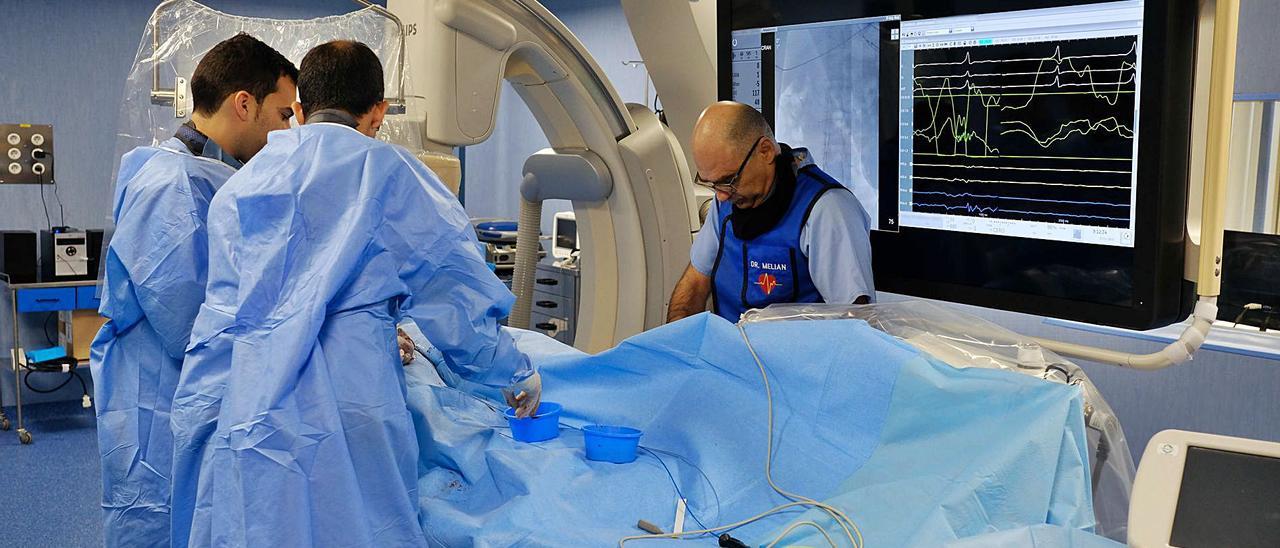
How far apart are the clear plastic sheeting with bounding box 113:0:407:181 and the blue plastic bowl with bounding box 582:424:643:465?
1008 millimetres

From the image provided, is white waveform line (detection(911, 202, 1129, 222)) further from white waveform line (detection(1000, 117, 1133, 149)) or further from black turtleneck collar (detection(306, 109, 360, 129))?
black turtleneck collar (detection(306, 109, 360, 129))

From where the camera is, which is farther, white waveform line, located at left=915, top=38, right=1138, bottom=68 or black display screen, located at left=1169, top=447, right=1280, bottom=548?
white waveform line, located at left=915, top=38, right=1138, bottom=68

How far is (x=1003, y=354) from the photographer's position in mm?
2045

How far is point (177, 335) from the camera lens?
236 centimetres

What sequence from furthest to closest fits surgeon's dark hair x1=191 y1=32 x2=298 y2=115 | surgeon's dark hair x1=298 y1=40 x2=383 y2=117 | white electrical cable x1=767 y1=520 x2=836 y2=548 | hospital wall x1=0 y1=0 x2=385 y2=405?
hospital wall x1=0 y1=0 x2=385 y2=405 → surgeon's dark hair x1=191 y1=32 x2=298 y2=115 → surgeon's dark hair x1=298 y1=40 x2=383 y2=117 → white electrical cable x1=767 y1=520 x2=836 y2=548

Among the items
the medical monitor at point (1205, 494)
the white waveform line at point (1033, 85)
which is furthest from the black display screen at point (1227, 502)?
the white waveform line at point (1033, 85)

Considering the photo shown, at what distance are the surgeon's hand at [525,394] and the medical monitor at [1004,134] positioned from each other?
1049mm

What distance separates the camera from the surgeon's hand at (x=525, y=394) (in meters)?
2.28

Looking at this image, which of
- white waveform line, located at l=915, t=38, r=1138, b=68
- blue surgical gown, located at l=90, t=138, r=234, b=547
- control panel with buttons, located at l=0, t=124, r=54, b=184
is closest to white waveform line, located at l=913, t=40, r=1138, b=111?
white waveform line, located at l=915, t=38, r=1138, b=68

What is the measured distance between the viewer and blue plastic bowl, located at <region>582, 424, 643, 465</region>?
85.0 inches

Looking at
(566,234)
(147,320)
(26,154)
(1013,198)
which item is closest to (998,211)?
(1013,198)

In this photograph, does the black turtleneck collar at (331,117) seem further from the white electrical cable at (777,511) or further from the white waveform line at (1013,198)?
the white waveform line at (1013,198)

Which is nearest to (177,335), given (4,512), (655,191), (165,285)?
(165,285)

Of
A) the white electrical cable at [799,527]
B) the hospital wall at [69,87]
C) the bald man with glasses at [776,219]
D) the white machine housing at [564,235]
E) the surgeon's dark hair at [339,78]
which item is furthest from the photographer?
the hospital wall at [69,87]
